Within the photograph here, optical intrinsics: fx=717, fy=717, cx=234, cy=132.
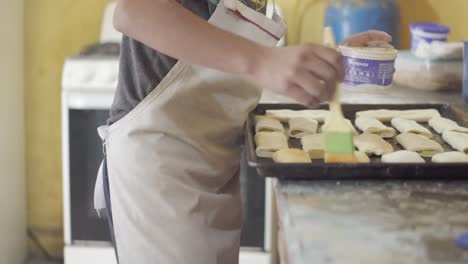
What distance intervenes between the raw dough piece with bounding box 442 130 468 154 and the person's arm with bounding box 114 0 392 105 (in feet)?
1.01

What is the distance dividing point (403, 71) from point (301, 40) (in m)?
0.71

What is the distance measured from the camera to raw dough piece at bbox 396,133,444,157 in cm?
107

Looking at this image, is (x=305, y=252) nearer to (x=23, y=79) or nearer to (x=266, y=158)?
(x=266, y=158)

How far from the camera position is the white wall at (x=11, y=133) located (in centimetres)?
217

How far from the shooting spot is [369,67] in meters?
1.45

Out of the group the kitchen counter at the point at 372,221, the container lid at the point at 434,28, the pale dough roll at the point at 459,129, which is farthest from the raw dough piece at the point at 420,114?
the container lid at the point at 434,28

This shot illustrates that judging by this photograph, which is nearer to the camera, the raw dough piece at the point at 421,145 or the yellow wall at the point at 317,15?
the raw dough piece at the point at 421,145

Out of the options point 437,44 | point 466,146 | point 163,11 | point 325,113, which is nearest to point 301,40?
point 437,44

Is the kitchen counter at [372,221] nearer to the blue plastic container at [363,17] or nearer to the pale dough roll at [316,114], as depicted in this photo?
the pale dough roll at [316,114]

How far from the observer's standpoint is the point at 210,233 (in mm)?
1086

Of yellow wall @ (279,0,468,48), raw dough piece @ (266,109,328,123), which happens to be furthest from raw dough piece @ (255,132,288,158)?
yellow wall @ (279,0,468,48)

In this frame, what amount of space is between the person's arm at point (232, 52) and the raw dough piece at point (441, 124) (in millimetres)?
400

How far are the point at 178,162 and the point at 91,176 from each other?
3.45 ft

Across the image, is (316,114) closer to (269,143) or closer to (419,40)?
(269,143)
